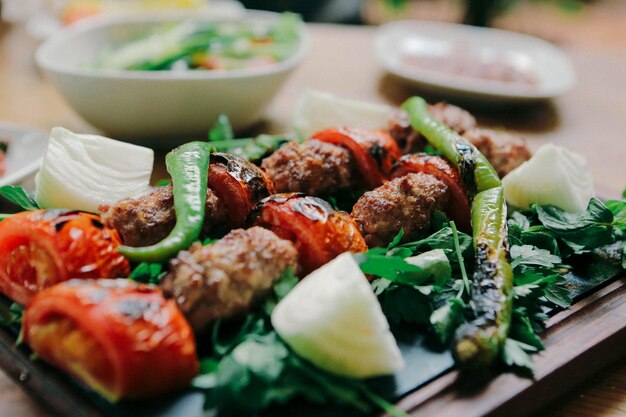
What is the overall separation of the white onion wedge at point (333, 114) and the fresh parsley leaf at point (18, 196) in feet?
4.38

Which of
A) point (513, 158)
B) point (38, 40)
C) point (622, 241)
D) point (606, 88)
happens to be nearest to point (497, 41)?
point (606, 88)

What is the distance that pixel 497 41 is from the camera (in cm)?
557

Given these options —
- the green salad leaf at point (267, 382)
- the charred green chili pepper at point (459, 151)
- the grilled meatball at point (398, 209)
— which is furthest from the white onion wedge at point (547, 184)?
the green salad leaf at point (267, 382)

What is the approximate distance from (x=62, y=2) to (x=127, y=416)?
15.3 feet

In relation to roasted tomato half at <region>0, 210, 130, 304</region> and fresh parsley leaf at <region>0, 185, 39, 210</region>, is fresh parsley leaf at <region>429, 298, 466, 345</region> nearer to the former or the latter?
roasted tomato half at <region>0, 210, 130, 304</region>

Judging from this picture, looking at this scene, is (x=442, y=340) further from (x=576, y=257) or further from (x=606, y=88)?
(x=606, y=88)

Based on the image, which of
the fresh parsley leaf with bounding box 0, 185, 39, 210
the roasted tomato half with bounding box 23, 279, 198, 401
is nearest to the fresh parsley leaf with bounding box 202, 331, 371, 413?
the roasted tomato half with bounding box 23, 279, 198, 401

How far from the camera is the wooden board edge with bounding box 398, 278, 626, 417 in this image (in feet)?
5.85

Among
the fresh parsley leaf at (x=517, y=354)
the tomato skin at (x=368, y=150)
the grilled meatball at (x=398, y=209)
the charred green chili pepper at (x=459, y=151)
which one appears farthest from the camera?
the tomato skin at (x=368, y=150)

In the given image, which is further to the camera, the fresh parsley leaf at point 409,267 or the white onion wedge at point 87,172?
the white onion wedge at point 87,172

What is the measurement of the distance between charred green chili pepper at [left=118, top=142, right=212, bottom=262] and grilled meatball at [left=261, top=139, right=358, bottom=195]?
0.39 metres

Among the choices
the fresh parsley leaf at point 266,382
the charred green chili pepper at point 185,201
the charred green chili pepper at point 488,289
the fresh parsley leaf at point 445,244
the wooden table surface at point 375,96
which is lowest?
the wooden table surface at point 375,96

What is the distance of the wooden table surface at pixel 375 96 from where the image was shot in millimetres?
4184

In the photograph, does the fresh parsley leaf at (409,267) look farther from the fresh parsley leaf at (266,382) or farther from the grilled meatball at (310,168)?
the grilled meatball at (310,168)
